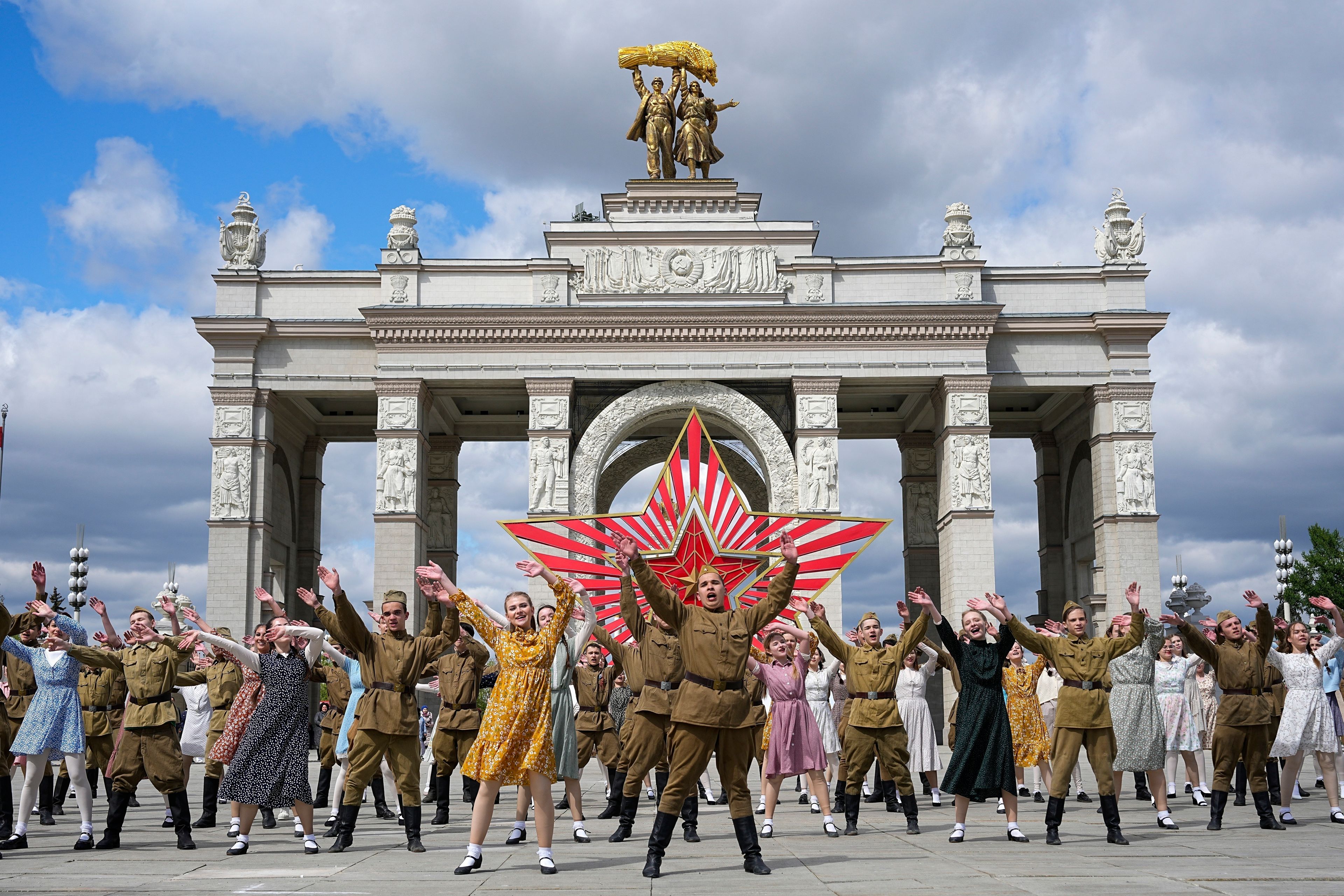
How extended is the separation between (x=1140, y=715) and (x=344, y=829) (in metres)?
7.79

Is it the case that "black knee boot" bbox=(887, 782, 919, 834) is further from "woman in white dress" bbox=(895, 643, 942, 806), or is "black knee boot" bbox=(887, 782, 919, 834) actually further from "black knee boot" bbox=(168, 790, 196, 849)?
"black knee boot" bbox=(168, 790, 196, 849)

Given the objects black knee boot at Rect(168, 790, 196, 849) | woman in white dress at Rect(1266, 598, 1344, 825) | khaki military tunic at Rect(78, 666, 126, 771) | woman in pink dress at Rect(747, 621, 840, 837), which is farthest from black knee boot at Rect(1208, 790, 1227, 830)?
khaki military tunic at Rect(78, 666, 126, 771)

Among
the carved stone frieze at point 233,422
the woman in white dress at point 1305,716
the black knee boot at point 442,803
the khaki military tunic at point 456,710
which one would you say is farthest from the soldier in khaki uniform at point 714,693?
the carved stone frieze at point 233,422

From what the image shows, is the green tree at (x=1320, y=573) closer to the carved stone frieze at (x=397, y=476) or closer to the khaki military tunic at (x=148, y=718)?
the carved stone frieze at (x=397, y=476)

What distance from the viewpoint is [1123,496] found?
33.9 m

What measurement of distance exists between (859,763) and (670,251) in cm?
2427

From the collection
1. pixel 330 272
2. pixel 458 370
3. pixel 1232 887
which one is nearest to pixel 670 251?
pixel 458 370

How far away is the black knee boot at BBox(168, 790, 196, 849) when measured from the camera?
446 inches

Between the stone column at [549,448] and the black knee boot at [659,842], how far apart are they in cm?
2400

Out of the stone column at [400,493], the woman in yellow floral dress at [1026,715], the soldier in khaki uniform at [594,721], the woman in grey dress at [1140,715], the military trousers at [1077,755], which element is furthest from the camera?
the stone column at [400,493]

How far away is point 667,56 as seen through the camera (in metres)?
37.8

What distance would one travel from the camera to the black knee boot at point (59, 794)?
1519 cm

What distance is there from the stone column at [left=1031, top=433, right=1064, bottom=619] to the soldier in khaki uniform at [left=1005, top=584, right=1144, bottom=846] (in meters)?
28.9

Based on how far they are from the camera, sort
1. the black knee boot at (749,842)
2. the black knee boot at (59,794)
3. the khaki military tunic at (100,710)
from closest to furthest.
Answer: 1. the black knee boot at (749,842)
2. the khaki military tunic at (100,710)
3. the black knee boot at (59,794)
